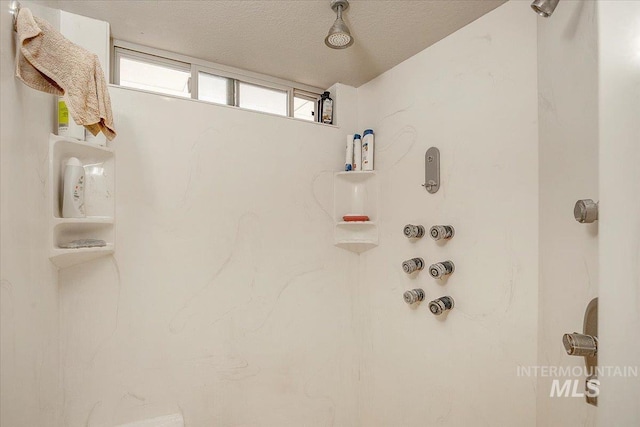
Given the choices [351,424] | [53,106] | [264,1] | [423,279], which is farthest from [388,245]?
[53,106]

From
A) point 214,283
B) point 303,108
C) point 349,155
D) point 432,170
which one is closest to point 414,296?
point 432,170

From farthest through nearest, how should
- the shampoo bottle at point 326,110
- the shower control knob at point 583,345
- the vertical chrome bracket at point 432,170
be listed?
1. the shampoo bottle at point 326,110
2. the vertical chrome bracket at point 432,170
3. the shower control knob at point 583,345

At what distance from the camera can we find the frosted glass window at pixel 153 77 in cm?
160

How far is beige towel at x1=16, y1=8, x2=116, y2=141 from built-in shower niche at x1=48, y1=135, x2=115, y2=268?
0.67ft

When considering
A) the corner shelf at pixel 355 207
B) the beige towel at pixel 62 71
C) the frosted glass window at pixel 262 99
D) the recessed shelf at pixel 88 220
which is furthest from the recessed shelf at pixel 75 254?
the corner shelf at pixel 355 207

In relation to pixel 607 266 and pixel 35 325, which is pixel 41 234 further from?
pixel 607 266

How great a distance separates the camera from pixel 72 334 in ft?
4.41

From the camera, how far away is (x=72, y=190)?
1217 millimetres

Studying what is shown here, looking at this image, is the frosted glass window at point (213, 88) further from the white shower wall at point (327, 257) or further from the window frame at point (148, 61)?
the white shower wall at point (327, 257)

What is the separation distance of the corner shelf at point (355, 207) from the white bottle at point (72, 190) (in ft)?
4.05

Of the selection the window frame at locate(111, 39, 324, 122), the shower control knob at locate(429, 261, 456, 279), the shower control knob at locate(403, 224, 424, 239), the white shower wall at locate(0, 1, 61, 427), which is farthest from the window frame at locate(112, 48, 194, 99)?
the shower control knob at locate(429, 261, 456, 279)

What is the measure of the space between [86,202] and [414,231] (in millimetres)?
1438

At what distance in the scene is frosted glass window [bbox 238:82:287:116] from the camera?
187cm

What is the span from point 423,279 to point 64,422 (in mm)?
1644
